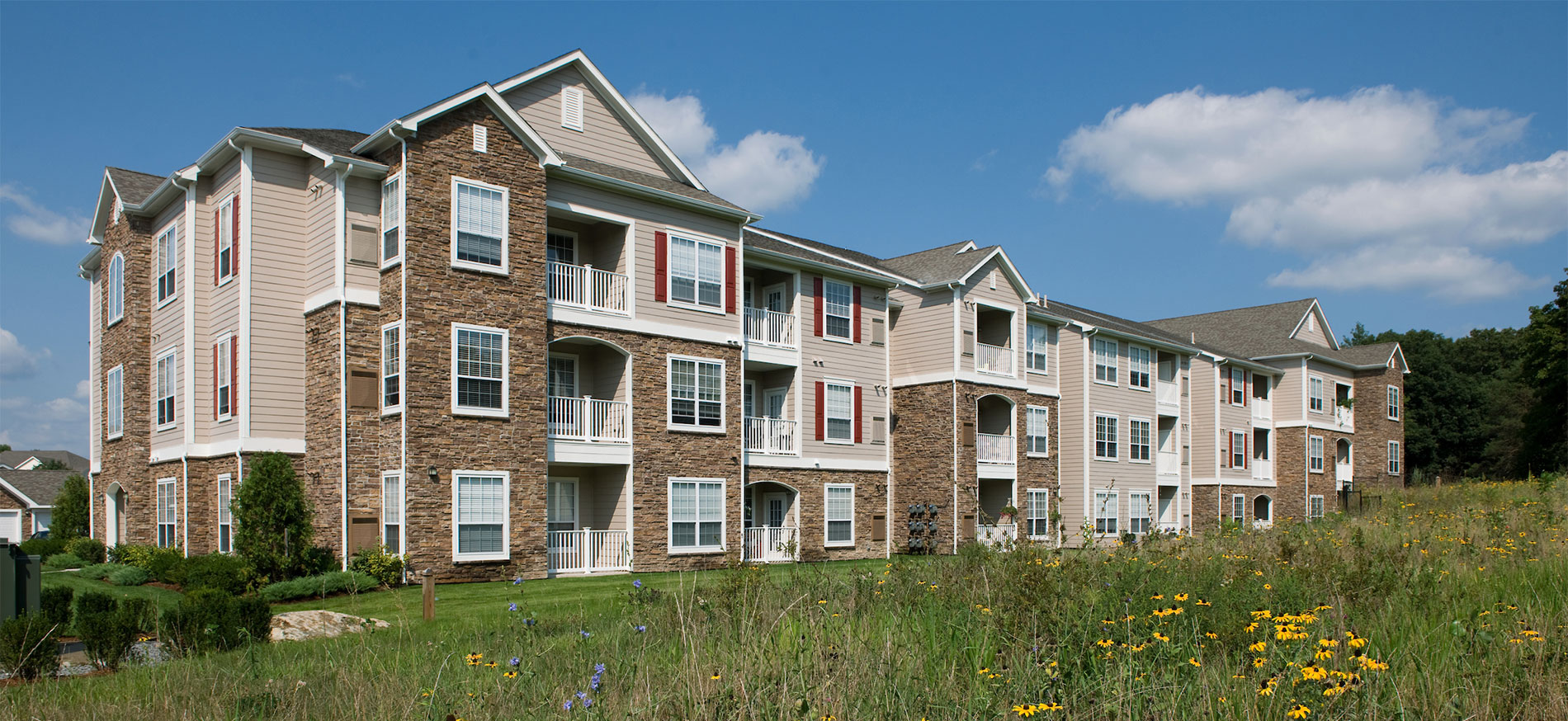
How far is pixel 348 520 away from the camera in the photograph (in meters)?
20.1

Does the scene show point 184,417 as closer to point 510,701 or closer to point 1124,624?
point 510,701

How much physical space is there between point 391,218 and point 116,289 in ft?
40.1

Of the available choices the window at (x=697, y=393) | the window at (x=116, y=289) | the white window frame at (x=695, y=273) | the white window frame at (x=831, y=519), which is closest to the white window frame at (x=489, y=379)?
the window at (x=697, y=393)

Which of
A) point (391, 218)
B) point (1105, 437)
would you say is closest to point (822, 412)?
point (391, 218)

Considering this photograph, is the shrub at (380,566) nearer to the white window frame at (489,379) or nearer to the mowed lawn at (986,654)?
the white window frame at (489,379)

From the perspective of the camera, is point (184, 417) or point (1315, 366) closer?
point (184, 417)

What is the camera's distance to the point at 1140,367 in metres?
40.8

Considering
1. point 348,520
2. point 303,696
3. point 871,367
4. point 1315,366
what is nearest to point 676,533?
point 348,520

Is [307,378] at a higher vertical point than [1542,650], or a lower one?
higher

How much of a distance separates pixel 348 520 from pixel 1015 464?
20173mm

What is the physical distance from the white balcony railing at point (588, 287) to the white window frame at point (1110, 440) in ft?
69.0

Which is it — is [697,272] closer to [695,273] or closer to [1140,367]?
[695,273]

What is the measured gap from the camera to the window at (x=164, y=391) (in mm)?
24281

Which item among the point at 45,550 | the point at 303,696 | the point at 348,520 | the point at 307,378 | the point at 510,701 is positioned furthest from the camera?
the point at 45,550
